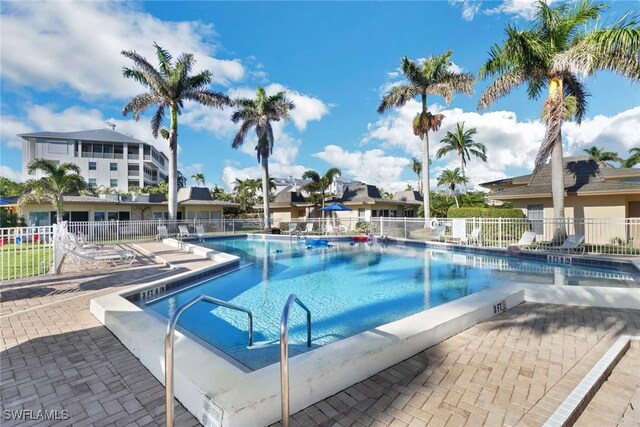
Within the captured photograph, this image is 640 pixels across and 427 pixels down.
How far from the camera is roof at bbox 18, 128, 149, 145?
42.2 m

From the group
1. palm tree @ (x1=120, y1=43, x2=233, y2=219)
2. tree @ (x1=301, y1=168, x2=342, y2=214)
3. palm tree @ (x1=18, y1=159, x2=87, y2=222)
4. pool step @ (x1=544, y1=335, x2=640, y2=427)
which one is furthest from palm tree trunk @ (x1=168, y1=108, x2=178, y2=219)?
pool step @ (x1=544, y1=335, x2=640, y2=427)

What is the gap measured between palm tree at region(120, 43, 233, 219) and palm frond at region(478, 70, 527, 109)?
1844 cm

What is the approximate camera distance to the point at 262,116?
82.7 feet

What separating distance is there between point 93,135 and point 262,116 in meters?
36.1

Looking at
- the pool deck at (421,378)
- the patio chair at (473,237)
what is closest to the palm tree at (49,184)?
the pool deck at (421,378)

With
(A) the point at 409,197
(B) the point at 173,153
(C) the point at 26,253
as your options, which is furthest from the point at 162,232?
(A) the point at 409,197

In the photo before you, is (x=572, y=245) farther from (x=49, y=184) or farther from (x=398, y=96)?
(x=49, y=184)

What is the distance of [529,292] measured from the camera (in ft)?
18.9

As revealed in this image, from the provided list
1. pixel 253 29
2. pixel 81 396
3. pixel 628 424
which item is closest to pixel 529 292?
pixel 628 424

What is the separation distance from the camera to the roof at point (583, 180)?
15.2 metres

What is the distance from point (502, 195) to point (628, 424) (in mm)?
18073

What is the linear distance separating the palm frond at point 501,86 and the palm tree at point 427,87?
6.06 metres

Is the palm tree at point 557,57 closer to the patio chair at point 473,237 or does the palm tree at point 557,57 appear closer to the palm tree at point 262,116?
the patio chair at point 473,237

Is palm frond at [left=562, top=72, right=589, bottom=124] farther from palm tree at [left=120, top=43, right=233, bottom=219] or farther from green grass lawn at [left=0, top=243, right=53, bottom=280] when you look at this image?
green grass lawn at [left=0, top=243, right=53, bottom=280]
